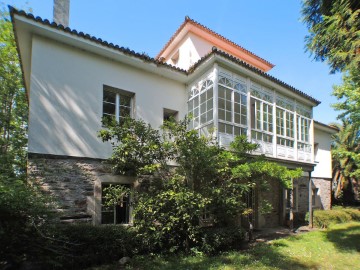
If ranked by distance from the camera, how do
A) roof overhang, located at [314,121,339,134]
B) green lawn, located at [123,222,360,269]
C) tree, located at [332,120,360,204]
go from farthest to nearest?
tree, located at [332,120,360,204] → roof overhang, located at [314,121,339,134] → green lawn, located at [123,222,360,269]

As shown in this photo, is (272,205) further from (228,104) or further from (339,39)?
(339,39)

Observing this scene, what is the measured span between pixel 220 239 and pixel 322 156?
13.7 m

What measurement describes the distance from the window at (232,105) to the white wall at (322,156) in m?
9.90

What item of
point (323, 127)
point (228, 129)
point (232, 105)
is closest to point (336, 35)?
point (232, 105)

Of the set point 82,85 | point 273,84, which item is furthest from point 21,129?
point 273,84

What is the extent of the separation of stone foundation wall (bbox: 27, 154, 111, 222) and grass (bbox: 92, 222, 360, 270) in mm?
1984

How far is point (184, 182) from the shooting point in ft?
25.3

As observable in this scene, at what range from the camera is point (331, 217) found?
12992 mm

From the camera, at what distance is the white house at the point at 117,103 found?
7220mm

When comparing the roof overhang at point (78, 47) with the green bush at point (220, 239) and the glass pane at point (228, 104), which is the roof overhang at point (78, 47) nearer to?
the glass pane at point (228, 104)

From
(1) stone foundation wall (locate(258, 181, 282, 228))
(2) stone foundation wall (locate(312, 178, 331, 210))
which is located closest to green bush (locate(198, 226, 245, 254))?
(1) stone foundation wall (locate(258, 181, 282, 228))

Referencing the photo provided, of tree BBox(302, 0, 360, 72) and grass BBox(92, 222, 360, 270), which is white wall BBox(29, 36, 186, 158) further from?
tree BBox(302, 0, 360, 72)

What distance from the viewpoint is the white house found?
7.22 metres

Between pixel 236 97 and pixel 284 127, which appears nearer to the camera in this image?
pixel 236 97
